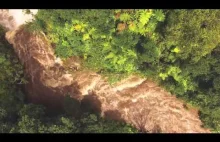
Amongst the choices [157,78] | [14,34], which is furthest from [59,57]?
[157,78]

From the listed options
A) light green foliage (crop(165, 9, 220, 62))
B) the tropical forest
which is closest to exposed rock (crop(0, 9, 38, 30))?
the tropical forest

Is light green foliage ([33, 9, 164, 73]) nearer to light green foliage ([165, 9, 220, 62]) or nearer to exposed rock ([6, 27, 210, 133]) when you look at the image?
light green foliage ([165, 9, 220, 62])

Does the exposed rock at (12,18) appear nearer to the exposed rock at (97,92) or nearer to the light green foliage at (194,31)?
the exposed rock at (97,92)

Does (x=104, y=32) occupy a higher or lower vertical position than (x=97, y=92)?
higher

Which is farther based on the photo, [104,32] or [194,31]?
[104,32]

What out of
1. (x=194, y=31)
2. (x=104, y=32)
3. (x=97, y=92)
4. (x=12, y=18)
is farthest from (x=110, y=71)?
(x=12, y=18)

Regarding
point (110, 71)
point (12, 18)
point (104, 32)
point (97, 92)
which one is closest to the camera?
point (104, 32)

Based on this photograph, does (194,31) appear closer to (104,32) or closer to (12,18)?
(104,32)

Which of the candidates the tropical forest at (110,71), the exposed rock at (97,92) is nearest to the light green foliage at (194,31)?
the tropical forest at (110,71)
